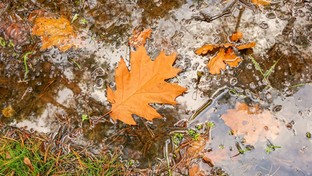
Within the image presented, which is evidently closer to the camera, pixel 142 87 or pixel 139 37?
pixel 142 87

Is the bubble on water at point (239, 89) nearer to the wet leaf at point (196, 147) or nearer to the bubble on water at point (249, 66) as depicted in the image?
the bubble on water at point (249, 66)

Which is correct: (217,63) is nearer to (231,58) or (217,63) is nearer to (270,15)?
(231,58)

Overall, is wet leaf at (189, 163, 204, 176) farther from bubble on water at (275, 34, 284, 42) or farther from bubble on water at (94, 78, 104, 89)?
bubble on water at (275, 34, 284, 42)

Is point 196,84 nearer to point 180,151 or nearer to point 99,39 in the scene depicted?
point 180,151

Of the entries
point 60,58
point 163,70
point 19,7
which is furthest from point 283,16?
point 19,7

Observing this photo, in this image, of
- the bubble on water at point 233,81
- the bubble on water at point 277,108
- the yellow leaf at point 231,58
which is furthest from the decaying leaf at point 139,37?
the bubble on water at point 277,108

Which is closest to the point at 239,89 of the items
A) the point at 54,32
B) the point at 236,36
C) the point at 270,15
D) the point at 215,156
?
the point at 236,36
